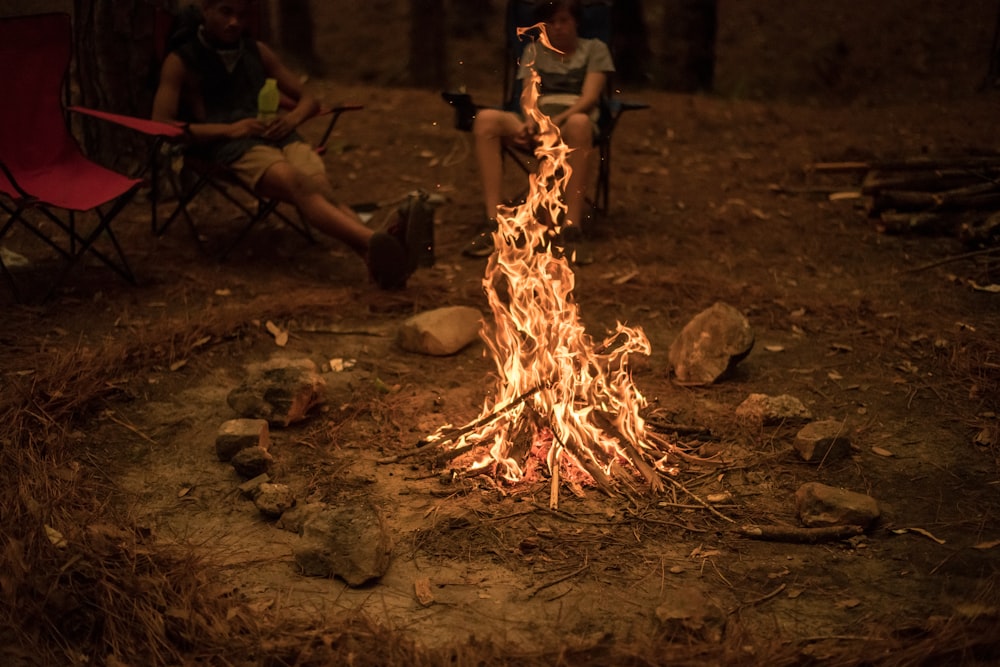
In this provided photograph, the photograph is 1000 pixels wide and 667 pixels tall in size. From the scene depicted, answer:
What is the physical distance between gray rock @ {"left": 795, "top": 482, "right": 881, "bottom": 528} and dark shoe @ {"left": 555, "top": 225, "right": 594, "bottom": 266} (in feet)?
7.94

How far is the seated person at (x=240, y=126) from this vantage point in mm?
4770

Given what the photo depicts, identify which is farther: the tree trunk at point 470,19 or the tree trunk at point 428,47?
the tree trunk at point 470,19

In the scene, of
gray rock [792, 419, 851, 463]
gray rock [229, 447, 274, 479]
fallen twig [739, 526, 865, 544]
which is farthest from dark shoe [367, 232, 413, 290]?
fallen twig [739, 526, 865, 544]

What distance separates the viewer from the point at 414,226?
449 centimetres

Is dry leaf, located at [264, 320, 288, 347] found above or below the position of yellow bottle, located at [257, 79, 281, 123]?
below

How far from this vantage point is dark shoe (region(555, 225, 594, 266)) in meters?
5.14

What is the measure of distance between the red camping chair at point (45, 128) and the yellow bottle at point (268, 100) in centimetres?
71

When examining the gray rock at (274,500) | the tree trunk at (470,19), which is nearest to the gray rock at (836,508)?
the gray rock at (274,500)

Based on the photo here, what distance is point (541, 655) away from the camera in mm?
2279

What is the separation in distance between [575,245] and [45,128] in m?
2.85

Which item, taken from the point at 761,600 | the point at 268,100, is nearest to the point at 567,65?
the point at 268,100

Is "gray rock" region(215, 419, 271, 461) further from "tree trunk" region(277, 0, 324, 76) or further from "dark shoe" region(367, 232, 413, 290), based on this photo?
"tree trunk" region(277, 0, 324, 76)

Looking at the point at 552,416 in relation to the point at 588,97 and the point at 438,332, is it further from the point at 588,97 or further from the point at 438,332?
the point at 588,97

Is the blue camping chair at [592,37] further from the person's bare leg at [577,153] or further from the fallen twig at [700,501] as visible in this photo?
the fallen twig at [700,501]
